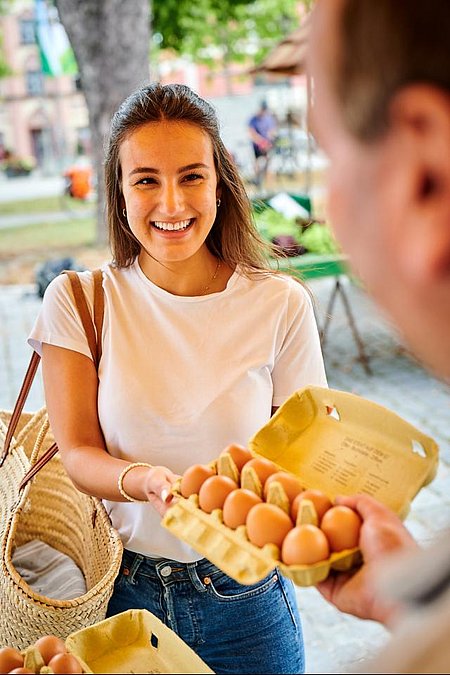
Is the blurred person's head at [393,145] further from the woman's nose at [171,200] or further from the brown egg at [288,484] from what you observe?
the woman's nose at [171,200]

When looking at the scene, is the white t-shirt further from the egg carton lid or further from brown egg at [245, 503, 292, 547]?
brown egg at [245, 503, 292, 547]

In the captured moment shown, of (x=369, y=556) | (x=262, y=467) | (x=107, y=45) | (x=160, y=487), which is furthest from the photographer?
(x=107, y=45)

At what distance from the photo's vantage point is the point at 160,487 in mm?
1454

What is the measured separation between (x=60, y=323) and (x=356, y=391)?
3930 mm

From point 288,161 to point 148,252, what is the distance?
16258mm

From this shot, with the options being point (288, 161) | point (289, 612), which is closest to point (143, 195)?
point (289, 612)

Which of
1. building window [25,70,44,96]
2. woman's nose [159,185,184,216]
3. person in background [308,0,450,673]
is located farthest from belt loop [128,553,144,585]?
building window [25,70,44,96]

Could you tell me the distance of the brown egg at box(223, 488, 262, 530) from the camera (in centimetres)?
123

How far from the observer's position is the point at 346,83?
629 millimetres

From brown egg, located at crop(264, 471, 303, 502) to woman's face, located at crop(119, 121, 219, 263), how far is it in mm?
687

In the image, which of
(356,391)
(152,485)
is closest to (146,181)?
(152,485)

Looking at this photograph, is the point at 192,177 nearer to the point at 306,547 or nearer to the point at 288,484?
the point at 288,484

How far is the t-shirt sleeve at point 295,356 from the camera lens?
6.07 feet

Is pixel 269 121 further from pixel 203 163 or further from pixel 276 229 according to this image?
pixel 203 163
